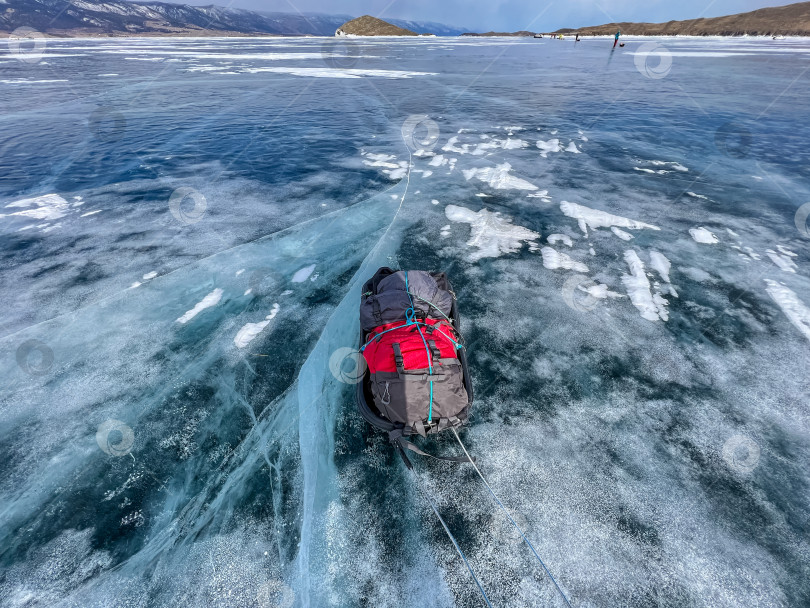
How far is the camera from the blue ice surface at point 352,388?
2.41m

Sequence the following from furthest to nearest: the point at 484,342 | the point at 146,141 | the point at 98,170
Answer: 1. the point at 146,141
2. the point at 98,170
3. the point at 484,342

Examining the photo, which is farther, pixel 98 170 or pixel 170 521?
pixel 98 170

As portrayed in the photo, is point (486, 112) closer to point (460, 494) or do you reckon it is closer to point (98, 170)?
point (98, 170)

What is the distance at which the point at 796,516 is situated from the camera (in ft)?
8.54

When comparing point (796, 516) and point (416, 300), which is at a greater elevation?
point (416, 300)

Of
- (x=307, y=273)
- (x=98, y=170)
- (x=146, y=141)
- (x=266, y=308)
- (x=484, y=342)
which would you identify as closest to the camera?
(x=484, y=342)

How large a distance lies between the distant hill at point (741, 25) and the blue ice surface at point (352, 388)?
5050 inches

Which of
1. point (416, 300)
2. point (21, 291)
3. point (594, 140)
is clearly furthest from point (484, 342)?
point (594, 140)

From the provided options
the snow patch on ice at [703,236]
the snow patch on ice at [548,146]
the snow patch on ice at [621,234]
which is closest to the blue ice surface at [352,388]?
the snow patch on ice at [703,236]

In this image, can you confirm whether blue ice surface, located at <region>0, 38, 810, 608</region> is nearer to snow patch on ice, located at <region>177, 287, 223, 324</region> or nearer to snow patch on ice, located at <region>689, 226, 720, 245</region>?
snow patch on ice, located at <region>177, 287, 223, 324</region>

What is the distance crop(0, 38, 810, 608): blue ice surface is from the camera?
2.41 meters

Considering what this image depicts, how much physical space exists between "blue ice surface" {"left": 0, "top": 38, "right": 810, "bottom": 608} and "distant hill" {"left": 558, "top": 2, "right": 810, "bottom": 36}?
128 meters

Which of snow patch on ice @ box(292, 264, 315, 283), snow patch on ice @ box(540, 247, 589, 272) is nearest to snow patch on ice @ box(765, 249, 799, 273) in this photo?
snow patch on ice @ box(540, 247, 589, 272)

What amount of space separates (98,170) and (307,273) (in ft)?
24.8
